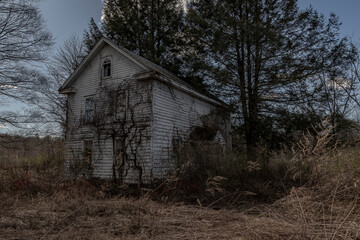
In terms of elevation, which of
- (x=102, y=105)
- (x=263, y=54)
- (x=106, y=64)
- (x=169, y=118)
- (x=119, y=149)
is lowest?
(x=119, y=149)

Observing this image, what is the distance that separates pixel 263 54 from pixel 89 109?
33.4ft

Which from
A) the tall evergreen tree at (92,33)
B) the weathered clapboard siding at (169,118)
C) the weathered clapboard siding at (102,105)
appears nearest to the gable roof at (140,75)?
the weathered clapboard siding at (102,105)

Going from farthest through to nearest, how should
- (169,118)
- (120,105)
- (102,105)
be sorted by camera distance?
(102,105), (169,118), (120,105)

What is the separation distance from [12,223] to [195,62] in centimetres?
1310

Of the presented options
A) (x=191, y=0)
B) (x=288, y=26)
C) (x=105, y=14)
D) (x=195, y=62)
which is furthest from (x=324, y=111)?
(x=105, y=14)

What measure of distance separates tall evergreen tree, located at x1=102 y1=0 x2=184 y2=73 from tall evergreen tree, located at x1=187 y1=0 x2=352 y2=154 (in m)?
6.49

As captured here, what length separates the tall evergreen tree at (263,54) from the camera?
45.1ft

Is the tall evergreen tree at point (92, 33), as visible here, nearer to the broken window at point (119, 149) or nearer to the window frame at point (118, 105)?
the window frame at point (118, 105)

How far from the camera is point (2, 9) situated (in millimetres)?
11383

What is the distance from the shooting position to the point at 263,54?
14016mm

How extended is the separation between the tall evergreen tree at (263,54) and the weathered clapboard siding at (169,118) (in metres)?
2.52

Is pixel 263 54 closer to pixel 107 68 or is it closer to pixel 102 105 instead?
pixel 107 68

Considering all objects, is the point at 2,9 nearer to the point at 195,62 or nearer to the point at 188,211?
the point at 195,62

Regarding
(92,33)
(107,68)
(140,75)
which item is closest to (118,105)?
(140,75)
